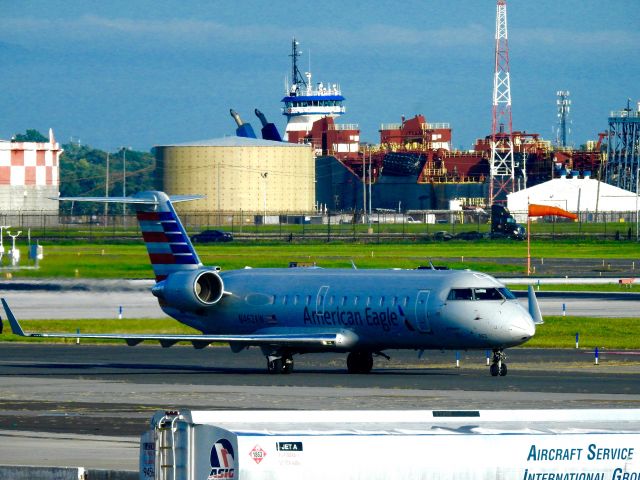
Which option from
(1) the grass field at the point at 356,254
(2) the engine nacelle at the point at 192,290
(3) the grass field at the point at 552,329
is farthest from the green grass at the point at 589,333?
(1) the grass field at the point at 356,254

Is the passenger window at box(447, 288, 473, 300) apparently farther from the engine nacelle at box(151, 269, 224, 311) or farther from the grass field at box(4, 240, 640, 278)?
the grass field at box(4, 240, 640, 278)

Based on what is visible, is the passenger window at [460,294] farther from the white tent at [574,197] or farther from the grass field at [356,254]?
the white tent at [574,197]

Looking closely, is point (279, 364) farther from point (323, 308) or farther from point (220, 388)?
point (220, 388)

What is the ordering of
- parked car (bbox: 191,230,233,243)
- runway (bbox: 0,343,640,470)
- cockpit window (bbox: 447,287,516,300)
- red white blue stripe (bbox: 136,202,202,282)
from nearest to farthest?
runway (bbox: 0,343,640,470), cockpit window (bbox: 447,287,516,300), red white blue stripe (bbox: 136,202,202,282), parked car (bbox: 191,230,233,243)

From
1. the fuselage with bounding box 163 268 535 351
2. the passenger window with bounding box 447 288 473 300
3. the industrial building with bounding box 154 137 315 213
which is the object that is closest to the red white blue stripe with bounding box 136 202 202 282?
the fuselage with bounding box 163 268 535 351

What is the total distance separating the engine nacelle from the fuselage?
301 millimetres

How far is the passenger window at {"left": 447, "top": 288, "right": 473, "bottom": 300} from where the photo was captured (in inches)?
1459

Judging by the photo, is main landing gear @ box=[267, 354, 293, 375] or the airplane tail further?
the airplane tail

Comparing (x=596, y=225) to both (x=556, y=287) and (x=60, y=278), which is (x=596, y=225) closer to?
(x=556, y=287)

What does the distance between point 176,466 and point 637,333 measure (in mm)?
41195

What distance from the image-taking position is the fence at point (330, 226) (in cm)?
12744

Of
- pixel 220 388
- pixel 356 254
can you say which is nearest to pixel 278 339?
pixel 220 388

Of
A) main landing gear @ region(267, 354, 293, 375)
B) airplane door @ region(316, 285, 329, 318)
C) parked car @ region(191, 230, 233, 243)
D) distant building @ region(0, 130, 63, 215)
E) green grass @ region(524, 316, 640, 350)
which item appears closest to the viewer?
airplane door @ region(316, 285, 329, 318)

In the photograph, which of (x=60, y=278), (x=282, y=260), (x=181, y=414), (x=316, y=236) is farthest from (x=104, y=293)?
(x=316, y=236)
